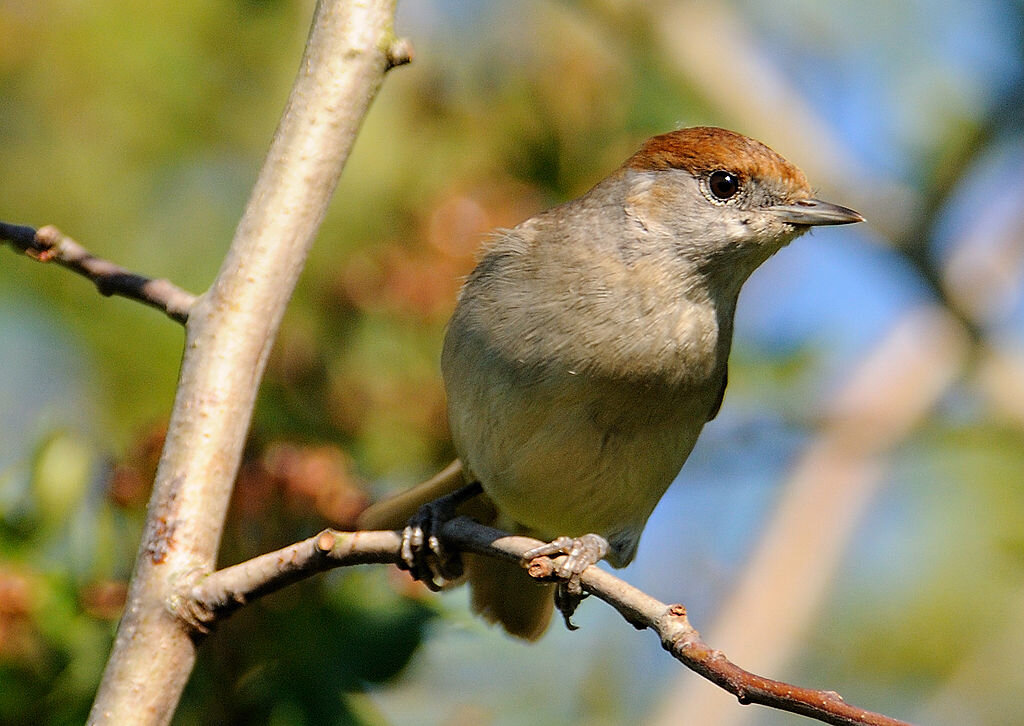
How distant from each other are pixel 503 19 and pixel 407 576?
326cm

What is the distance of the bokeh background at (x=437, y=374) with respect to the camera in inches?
119

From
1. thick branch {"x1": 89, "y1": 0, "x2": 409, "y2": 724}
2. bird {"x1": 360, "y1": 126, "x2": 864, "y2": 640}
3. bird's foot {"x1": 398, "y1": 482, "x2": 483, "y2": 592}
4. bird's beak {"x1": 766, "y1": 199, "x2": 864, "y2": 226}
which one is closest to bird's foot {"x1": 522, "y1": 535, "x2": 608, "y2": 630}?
bird {"x1": 360, "y1": 126, "x2": 864, "y2": 640}

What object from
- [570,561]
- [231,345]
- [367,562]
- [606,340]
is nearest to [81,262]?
[231,345]

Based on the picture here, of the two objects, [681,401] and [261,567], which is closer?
[261,567]

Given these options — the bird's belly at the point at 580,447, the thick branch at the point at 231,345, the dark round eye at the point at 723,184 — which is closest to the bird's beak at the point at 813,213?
the dark round eye at the point at 723,184

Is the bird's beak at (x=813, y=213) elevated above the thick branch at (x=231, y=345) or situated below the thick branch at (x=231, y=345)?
above

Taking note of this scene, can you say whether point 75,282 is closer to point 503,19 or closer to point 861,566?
point 503,19

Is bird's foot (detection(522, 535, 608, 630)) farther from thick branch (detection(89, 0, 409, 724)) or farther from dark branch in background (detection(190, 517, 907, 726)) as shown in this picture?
thick branch (detection(89, 0, 409, 724))

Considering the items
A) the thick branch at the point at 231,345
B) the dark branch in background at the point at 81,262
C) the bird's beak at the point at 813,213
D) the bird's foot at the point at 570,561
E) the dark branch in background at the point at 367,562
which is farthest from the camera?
the bird's beak at the point at 813,213

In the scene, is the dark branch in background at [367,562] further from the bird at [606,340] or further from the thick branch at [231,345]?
the bird at [606,340]

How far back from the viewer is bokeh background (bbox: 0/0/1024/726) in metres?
3.03

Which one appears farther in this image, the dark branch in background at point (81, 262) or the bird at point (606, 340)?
the bird at point (606, 340)

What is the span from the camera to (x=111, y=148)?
492cm

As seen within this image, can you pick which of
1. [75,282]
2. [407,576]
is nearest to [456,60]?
[75,282]
